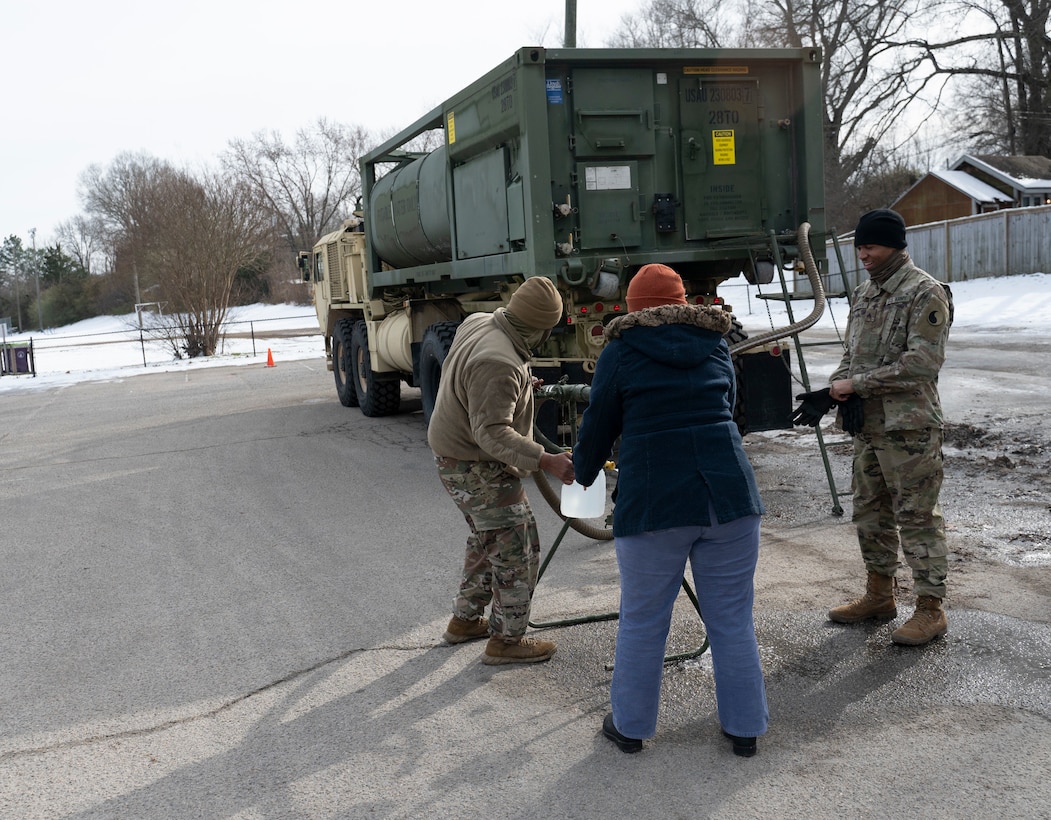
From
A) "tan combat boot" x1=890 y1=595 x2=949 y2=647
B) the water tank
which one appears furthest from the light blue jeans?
the water tank

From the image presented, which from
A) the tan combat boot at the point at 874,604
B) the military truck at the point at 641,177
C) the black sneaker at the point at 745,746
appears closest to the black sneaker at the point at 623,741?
the black sneaker at the point at 745,746

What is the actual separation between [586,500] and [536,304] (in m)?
0.85

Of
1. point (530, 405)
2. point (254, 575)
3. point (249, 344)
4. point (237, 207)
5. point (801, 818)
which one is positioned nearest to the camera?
point (801, 818)

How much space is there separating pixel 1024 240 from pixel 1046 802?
2816cm

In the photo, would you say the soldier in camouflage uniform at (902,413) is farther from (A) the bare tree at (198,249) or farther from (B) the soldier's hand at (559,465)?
(A) the bare tree at (198,249)

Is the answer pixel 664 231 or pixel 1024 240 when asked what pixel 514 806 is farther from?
pixel 1024 240

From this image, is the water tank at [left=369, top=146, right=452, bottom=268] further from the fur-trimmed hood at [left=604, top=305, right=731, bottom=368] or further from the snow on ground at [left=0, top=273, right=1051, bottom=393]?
the snow on ground at [left=0, top=273, right=1051, bottom=393]

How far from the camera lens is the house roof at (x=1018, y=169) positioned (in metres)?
39.1

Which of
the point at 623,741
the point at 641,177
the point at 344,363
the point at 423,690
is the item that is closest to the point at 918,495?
the point at 623,741

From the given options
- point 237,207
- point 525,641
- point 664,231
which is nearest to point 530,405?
point 525,641

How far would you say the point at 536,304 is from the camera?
4.34m

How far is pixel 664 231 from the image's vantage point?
8.34 m

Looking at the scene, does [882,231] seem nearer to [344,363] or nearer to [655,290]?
[655,290]

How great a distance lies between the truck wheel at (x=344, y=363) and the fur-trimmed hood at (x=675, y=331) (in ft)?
35.0
